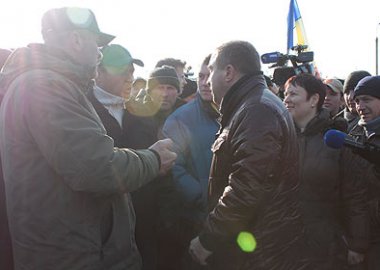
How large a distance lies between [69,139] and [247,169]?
3.07 ft

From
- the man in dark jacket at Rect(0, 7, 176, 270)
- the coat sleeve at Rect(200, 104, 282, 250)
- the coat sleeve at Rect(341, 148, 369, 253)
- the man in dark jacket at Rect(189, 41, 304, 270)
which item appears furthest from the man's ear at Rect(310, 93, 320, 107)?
the man in dark jacket at Rect(0, 7, 176, 270)

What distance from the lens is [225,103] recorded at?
8.87 feet

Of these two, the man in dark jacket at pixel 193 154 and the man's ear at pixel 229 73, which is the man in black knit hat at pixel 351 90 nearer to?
the man in dark jacket at pixel 193 154

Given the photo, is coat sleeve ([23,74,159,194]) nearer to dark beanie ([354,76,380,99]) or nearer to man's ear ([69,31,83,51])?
man's ear ([69,31,83,51])

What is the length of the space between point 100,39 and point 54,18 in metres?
0.26

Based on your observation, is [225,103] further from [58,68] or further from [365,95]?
[365,95]

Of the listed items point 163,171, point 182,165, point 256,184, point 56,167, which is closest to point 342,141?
point 256,184

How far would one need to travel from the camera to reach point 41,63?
2.12 meters

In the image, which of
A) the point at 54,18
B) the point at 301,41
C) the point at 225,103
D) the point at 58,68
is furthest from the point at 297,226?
the point at 301,41

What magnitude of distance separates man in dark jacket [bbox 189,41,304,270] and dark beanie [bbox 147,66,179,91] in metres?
2.07

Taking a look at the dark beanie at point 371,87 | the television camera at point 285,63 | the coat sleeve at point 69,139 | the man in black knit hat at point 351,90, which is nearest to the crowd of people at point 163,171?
the coat sleeve at point 69,139

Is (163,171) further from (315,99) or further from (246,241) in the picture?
(315,99)

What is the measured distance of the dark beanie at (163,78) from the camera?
4785mm

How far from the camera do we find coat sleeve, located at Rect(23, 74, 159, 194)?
1987mm
